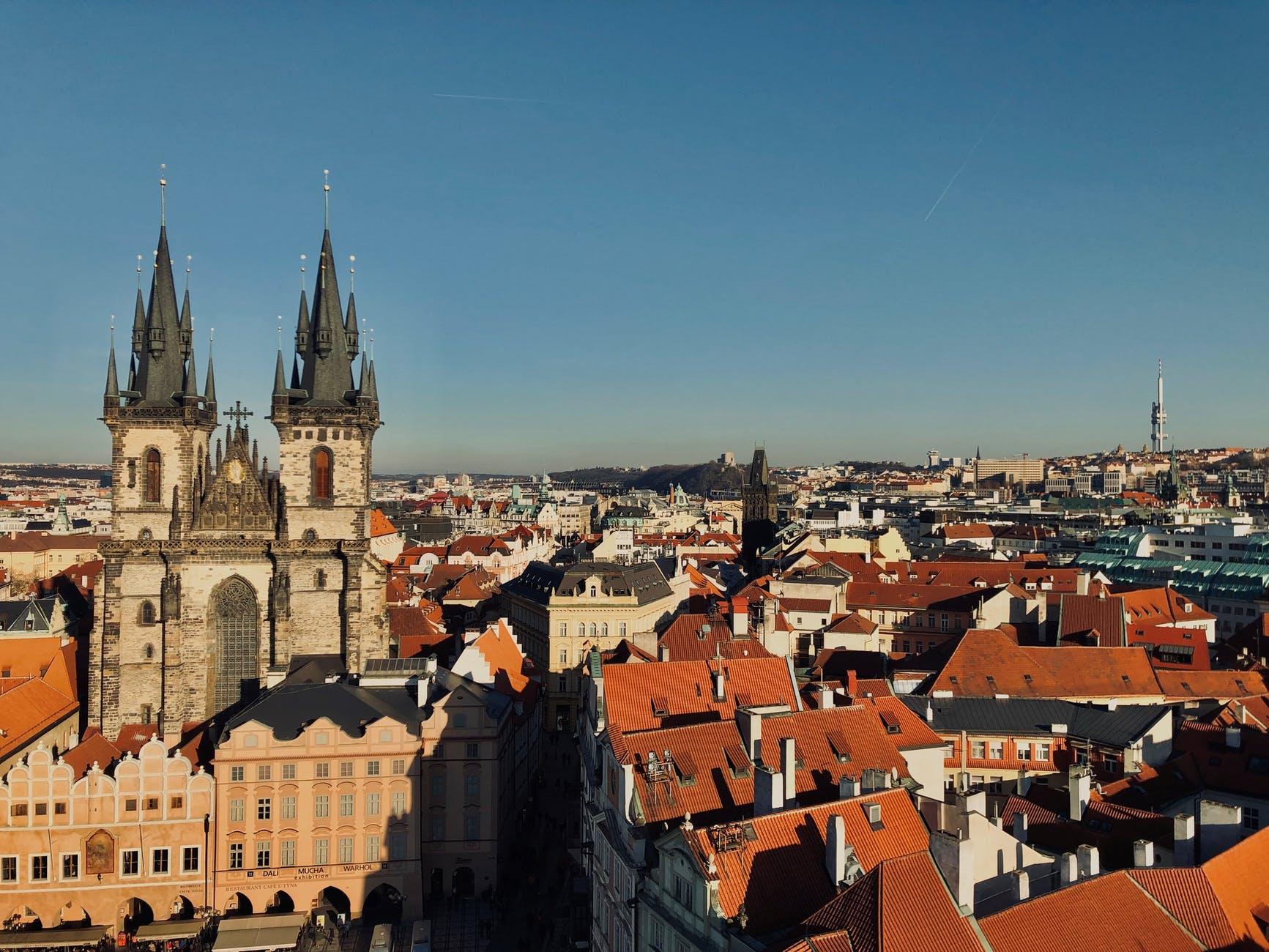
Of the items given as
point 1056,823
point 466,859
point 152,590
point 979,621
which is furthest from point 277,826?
point 979,621

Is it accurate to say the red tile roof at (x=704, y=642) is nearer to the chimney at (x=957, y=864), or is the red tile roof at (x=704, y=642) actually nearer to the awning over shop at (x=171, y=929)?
the awning over shop at (x=171, y=929)

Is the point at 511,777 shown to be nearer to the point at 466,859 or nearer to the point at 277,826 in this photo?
the point at 466,859

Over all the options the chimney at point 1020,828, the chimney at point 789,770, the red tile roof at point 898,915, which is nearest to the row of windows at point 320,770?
the chimney at point 789,770

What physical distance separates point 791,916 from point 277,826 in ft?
98.3

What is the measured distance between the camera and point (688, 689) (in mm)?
46688

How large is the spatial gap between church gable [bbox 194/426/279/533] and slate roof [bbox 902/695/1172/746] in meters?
39.8

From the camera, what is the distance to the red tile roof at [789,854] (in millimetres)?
29031

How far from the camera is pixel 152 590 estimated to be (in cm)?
6875

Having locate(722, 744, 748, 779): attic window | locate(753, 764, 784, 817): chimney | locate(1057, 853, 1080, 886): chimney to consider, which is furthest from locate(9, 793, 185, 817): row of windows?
locate(1057, 853, 1080, 886): chimney

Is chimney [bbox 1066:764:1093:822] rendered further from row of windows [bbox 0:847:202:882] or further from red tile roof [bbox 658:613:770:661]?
row of windows [bbox 0:847:202:882]

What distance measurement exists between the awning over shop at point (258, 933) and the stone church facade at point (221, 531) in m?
20.9

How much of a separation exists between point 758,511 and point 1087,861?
13705 centimetres

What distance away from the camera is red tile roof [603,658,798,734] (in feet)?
148

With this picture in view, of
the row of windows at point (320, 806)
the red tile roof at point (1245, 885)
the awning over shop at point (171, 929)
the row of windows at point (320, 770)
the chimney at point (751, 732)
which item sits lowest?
the awning over shop at point (171, 929)
